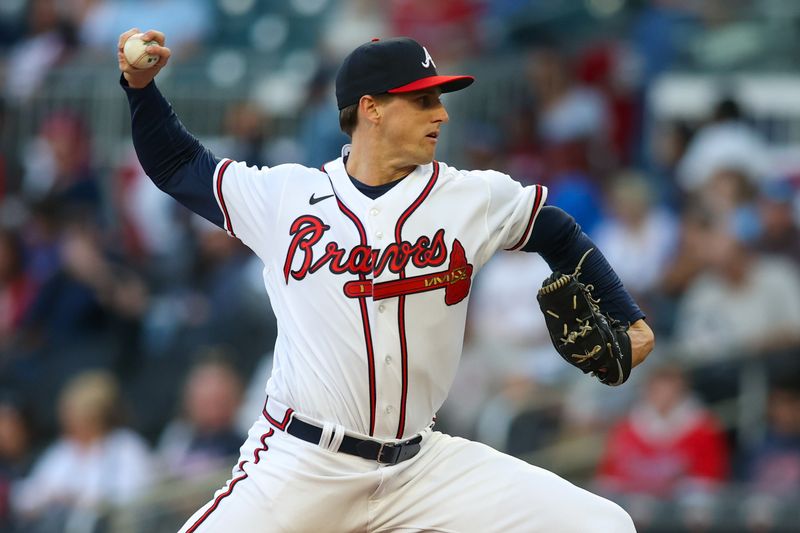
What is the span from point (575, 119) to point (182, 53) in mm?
3883

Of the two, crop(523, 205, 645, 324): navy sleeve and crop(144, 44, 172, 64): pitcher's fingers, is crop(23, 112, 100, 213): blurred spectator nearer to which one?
crop(144, 44, 172, 64): pitcher's fingers

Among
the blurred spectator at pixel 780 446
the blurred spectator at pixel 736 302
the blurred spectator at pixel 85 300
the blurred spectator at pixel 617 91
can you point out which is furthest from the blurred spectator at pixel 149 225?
the blurred spectator at pixel 780 446

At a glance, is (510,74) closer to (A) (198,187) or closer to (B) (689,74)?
(B) (689,74)

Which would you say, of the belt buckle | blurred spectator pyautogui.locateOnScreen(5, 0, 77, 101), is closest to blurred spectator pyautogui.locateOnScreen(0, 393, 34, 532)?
blurred spectator pyautogui.locateOnScreen(5, 0, 77, 101)

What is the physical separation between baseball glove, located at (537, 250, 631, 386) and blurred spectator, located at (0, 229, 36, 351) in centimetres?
→ 654

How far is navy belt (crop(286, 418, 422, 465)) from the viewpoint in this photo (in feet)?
14.0

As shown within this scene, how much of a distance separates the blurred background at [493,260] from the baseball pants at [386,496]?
9.02 feet

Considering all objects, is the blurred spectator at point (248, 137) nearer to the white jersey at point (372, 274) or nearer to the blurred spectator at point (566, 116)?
the blurred spectator at point (566, 116)

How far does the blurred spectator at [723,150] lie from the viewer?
8.59 meters

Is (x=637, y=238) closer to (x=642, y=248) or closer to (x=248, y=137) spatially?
(x=642, y=248)

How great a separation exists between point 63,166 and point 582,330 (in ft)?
24.6

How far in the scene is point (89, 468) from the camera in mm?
8289

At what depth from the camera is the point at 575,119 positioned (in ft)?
31.6

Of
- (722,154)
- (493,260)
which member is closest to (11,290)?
(493,260)
